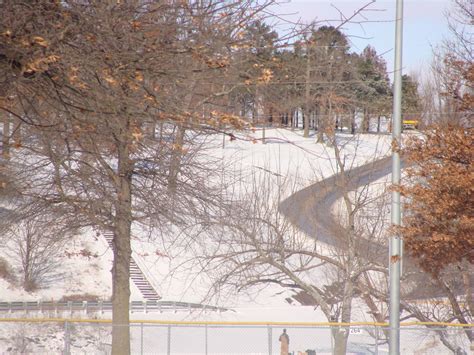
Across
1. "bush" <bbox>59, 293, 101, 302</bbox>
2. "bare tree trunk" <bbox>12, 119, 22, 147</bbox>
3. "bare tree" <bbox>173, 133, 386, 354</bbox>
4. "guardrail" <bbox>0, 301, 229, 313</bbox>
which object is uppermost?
"bare tree trunk" <bbox>12, 119, 22, 147</bbox>

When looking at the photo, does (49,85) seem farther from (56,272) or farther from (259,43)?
(56,272)

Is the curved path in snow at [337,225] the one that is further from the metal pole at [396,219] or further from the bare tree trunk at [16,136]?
the bare tree trunk at [16,136]

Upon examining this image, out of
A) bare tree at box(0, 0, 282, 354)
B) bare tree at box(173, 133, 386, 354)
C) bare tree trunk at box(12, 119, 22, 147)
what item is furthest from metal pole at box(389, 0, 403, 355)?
bare tree trunk at box(12, 119, 22, 147)

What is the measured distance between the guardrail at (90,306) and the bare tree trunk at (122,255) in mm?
8768

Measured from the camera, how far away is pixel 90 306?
28.5m

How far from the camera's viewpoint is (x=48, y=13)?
21.7 ft

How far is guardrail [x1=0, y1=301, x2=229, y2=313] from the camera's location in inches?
1037

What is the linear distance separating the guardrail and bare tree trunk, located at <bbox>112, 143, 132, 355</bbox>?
877 cm

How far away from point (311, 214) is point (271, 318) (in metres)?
4.04

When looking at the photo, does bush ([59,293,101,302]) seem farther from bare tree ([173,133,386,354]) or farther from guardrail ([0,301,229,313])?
bare tree ([173,133,386,354])

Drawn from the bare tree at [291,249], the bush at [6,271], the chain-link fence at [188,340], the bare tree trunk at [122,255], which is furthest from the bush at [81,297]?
the bare tree trunk at [122,255]

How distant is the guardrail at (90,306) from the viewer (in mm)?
26344

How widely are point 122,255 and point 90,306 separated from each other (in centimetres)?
1401

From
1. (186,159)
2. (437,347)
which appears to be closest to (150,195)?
(186,159)
